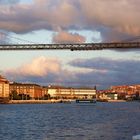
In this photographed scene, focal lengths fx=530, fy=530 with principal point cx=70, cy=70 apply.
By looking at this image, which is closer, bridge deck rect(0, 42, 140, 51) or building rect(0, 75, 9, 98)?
bridge deck rect(0, 42, 140, 51)

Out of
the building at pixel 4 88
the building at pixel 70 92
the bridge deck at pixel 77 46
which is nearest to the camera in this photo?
the bridge deck at pixel 77 46

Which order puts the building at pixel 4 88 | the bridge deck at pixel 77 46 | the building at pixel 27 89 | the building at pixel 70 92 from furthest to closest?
1. the building at pixel 70 92
2. the building at pixel 27 89
3. the building at pixel 4 88
4. the bridge deck at pixel 77 46

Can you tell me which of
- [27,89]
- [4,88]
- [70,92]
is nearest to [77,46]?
[4,88]

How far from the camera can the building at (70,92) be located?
16881cm

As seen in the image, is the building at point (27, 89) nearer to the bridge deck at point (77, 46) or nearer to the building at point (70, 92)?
the building at point (70, 92)

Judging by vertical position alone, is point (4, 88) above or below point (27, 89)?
below

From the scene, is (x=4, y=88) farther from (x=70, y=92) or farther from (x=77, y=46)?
(x=77, y=46)

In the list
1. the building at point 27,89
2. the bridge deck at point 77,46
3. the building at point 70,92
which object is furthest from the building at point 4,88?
the bridge deck at point 77,46

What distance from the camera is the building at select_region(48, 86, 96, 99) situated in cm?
16881

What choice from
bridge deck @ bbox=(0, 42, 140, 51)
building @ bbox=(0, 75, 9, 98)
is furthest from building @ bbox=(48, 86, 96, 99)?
bridge deck @ bbox=(0, 42, 140, 51)

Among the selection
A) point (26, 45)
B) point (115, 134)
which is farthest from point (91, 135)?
point (26, 45)

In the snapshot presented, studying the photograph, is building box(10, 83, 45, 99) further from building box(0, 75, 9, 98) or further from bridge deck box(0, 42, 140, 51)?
bridge deck box(0, 42, 140, 51)

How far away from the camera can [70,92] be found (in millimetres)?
178125

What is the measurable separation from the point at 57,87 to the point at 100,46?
4929 inches
